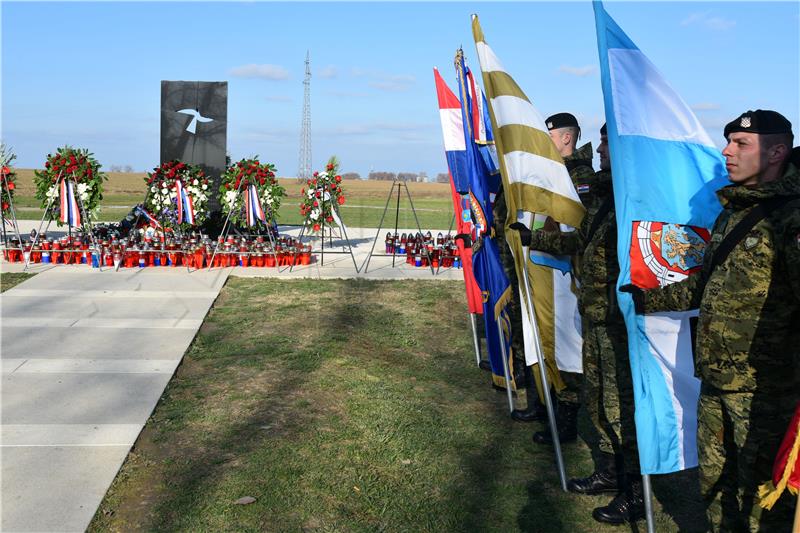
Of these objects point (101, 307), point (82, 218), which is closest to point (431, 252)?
point (101, 307)

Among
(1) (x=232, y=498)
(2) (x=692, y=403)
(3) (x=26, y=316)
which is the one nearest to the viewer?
(2) (x=692, y=403)

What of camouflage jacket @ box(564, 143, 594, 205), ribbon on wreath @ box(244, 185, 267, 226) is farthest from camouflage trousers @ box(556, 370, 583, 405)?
ribbon on wreath @ box(244, 185, 267, 226)

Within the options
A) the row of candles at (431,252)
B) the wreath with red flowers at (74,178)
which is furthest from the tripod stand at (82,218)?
the row of candles at (431,252)

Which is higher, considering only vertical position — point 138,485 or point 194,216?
point 194,216

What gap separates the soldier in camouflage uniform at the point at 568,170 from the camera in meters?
5.55

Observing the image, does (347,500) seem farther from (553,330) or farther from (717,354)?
(717,354)

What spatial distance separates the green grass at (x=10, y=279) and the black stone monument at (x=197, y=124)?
489 cm

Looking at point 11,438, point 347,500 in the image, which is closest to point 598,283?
point 347,500

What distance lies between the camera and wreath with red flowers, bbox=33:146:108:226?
44.4 ft

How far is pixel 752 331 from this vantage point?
3211 mm

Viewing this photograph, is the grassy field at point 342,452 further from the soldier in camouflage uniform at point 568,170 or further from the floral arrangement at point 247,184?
the floral arrangement at point 247,184

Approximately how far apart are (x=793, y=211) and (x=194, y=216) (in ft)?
43.2

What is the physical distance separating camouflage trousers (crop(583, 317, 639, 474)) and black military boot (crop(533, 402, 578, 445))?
0.88 meters

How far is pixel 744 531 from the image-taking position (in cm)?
338
